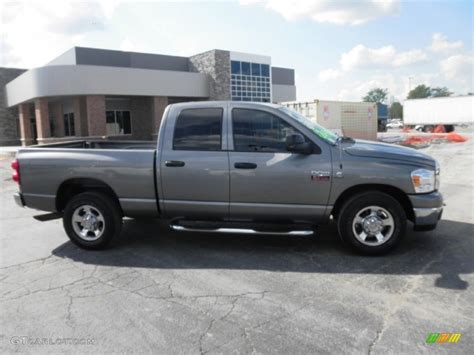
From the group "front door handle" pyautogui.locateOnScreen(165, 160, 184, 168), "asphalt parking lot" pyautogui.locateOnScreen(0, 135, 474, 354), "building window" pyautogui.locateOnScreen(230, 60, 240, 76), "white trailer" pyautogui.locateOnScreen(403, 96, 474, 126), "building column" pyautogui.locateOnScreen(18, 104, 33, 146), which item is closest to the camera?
"asphalt parking lot" pyautogui.locateOnScreen(0, 135, 474, 354)

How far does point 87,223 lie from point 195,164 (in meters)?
1.75

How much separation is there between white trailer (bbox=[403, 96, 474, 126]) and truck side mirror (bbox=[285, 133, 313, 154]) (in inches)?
1615

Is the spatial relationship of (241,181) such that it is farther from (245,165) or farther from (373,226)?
(373,226)

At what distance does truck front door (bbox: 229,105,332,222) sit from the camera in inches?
200

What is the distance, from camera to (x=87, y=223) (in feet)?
18.5

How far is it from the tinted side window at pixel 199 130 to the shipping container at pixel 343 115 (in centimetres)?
1731

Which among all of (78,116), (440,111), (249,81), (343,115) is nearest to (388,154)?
(343,115)

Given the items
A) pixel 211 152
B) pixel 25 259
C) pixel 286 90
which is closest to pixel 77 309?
pixel 25 259

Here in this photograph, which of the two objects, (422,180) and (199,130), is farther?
(199,130)

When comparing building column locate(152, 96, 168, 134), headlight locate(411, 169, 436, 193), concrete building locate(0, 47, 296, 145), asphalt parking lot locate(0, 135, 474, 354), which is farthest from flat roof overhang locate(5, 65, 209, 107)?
headlight locate(411, 169, 436, 193)

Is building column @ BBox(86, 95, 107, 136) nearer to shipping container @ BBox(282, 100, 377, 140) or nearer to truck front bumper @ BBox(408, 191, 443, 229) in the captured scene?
shipping container @ BBox(282, 100, 377, 140)

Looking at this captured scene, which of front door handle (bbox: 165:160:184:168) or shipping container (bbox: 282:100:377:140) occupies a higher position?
shipping container (bbox: 282:100:377:140)

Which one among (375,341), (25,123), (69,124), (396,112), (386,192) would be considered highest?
(396,112)

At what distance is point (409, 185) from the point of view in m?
4.97
